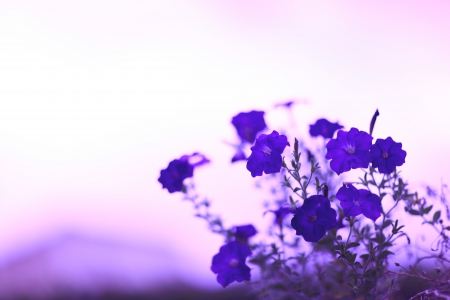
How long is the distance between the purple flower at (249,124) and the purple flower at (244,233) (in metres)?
0.41

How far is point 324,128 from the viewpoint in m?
1.96

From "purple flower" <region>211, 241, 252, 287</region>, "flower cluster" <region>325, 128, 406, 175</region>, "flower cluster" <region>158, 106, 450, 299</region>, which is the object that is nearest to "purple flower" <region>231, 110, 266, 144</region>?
"flower cluster" <region>158, 106, 450, 299</region>

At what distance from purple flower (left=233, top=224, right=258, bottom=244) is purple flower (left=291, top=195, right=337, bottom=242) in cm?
59

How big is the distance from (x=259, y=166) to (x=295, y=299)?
2.95ft

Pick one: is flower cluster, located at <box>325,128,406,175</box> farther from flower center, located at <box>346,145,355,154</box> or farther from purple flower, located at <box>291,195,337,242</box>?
purple flower, located at <box>291,195,337,242</box>

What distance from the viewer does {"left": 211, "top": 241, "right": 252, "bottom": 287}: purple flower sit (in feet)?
6.21

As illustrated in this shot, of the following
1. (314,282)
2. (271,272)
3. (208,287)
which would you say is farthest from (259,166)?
(208,287)

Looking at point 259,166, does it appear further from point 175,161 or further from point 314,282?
point 314,282

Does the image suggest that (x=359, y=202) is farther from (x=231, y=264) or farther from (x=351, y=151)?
(x=231, y=264)

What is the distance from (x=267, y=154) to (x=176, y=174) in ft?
1.88

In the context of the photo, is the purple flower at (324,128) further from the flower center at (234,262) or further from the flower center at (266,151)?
the flower center at (234,262)

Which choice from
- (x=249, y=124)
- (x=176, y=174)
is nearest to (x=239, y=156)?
(x=249, y=124)

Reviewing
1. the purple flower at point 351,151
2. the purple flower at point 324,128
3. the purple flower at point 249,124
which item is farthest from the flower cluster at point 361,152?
the purple flower at point 249,124

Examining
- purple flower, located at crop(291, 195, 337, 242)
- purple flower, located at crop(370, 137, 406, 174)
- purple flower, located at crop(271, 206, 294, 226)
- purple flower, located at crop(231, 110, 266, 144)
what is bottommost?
purple flower, located at crop(291, 195, 337, 242)
